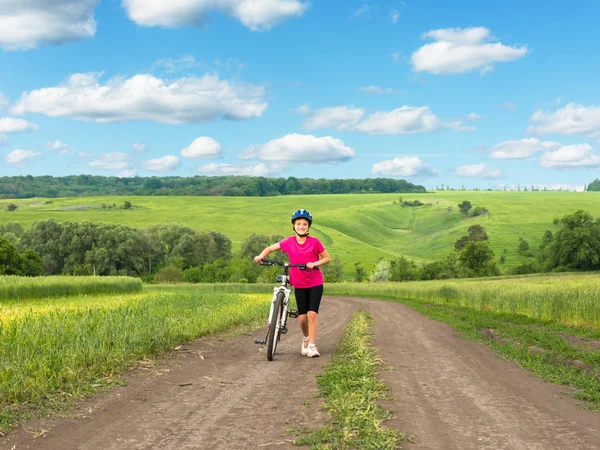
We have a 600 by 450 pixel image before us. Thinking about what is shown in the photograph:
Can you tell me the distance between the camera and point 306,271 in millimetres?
10312

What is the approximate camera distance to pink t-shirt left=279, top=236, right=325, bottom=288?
33.4 feet

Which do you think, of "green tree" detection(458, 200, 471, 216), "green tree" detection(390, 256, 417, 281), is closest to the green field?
"green tree" detection(458, 200, 471, 216)

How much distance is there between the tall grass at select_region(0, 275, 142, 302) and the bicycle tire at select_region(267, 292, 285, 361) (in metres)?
26.8

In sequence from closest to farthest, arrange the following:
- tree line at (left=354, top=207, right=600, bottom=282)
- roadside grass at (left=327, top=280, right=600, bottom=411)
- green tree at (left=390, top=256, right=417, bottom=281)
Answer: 1. roadside grass at (left=327, top=280, right=600, bottom=411)
2. tree line at (left=354, top=207, right=600, bottom=282)
3. green tree at (left=390, top=256, right=417, bottom=281)

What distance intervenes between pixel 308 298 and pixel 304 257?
0.84 m

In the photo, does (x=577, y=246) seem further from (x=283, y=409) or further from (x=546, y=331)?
(x=283, y=409)

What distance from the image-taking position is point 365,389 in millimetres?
7094

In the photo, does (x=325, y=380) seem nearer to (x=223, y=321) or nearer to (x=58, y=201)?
(x=223, y=321)

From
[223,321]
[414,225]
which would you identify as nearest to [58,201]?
[414,225]

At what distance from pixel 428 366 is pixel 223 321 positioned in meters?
7.19

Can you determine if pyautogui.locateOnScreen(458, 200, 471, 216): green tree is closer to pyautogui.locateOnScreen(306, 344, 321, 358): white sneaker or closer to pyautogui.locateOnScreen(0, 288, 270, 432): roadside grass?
pyautogui.locateOnScreen(0, 288, 270, 432): roadside grass

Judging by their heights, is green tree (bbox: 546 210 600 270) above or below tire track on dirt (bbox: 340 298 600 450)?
below

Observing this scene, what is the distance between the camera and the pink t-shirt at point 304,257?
10.2 meters

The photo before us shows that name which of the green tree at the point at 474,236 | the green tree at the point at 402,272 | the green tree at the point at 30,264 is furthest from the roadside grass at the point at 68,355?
the green tree at the point at 474,236
